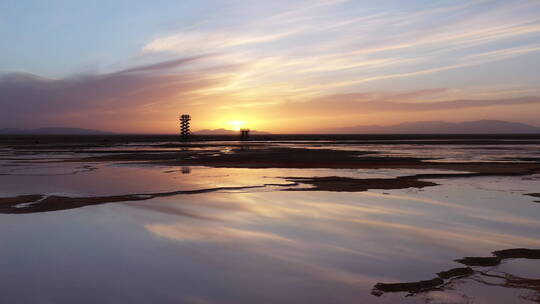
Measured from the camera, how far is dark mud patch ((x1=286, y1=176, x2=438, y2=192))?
54.8 ft

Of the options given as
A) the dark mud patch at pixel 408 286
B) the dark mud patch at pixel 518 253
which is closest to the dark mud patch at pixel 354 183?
the dark mud patch at pixel 518 253

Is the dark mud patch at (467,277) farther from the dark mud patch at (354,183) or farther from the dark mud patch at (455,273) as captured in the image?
the dark mud patch at (354,183)

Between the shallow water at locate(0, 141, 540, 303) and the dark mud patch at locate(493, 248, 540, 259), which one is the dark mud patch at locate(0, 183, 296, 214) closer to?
the shallow water at locate(0, 141, 540, 303)

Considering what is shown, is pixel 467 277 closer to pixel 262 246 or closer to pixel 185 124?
pixel 262 246

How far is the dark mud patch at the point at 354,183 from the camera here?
1670 centimetres

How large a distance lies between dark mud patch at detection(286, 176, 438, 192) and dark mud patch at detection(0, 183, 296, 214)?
489 centimetres

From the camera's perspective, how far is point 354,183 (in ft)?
60.1

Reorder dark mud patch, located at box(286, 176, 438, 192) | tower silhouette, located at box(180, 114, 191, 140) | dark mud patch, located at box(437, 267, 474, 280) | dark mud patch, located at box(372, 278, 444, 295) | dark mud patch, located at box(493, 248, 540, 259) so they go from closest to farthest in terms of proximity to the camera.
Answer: dark mud patch, located at box(372, 278, 444, 295) < dark mud patch, located at box(437, 267, 474, 280) < dark mud patch, located at box(493, 248, 540, 259) < dark mud patch, located at box(286, 176, 438, 192) < tower silhouette, located at box(180, 114, 191, 140)

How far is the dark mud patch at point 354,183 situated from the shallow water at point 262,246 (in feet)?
4.47

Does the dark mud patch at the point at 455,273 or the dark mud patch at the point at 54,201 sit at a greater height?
the dark mud patch at the point at 54,201

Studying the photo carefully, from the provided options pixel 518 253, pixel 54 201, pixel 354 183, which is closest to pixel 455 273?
pixel 518 253

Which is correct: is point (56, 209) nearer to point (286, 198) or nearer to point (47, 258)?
point (47, 258)

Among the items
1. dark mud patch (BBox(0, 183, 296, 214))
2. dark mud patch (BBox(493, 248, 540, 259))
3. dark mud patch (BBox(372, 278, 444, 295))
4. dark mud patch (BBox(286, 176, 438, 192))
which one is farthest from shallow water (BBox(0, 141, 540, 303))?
dark mud patch (BBox(286, 176, 438, 192))

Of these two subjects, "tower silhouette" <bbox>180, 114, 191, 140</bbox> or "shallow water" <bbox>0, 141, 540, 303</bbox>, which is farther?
"tower silhouette" <bbox>180, 114, 191, 140</bbox>
